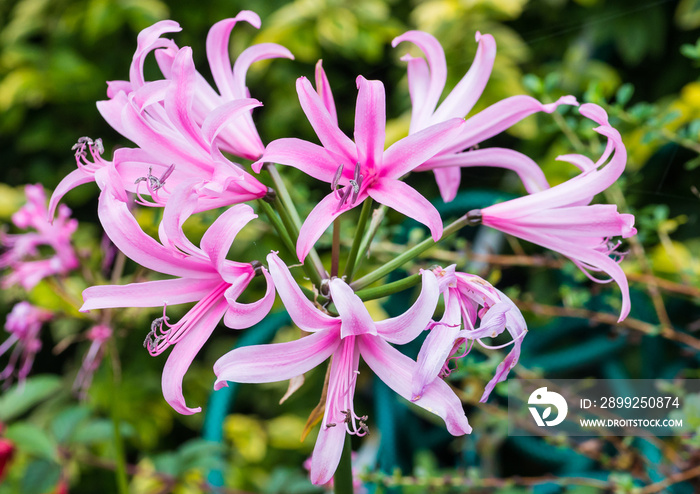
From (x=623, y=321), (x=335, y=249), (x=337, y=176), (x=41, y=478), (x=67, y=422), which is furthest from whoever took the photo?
(x=67, y=422)

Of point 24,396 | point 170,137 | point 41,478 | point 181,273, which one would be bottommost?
point 41,478

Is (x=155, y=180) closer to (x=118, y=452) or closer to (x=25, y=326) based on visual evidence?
(x=118, y=452)

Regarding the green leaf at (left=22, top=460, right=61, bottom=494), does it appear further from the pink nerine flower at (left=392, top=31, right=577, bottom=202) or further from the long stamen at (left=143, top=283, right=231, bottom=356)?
the pink nerine flower at (left=392, top=31, right=577, bottom=202)

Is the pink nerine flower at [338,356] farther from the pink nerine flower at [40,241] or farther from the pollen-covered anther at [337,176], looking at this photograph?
the pink nerine flower at [40,241]

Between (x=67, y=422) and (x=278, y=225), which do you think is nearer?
(x=278, y=225)

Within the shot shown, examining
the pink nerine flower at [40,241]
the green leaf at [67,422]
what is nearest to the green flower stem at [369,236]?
the pink nerine flower at [40,241]

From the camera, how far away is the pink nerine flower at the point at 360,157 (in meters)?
0.42

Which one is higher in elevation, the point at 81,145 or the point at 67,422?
the point at 81,145

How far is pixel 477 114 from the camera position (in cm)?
52

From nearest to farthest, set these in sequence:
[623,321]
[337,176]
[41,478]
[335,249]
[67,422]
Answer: [337,176] < [335,249] < [623,321] < [41,478] < [67,422]

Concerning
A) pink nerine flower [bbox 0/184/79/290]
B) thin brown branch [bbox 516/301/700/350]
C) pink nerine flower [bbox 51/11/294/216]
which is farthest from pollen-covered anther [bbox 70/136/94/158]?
thin brown branch [bbox 516/301/700/350]

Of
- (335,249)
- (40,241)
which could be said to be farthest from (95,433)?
(335,249)

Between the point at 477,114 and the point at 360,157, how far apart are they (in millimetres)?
134

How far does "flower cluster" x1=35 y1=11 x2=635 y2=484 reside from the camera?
0.42 meters
